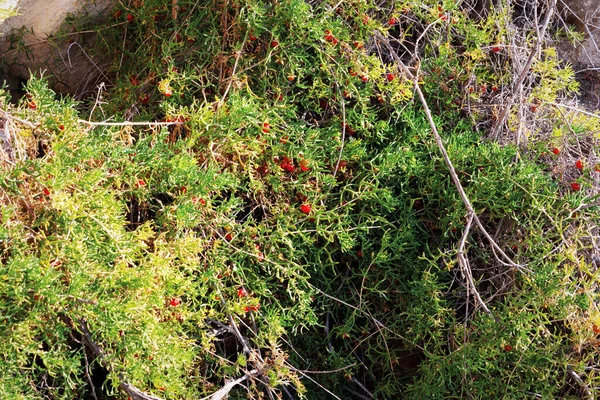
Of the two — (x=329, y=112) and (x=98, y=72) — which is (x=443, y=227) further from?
(x=98, y=72)

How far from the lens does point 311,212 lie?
8.25ft

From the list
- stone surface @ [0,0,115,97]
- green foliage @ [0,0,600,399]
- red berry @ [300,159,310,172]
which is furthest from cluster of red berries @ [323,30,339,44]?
stone surface @ [0,0,115,97]

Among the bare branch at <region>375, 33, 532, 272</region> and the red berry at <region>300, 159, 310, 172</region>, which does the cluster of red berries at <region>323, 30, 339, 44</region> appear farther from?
the red berry at <region>300, 159, 310, 172</region>

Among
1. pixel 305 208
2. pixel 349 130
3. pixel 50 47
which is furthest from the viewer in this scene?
pixel 50 47

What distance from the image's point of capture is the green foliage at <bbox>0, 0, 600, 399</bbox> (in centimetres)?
226

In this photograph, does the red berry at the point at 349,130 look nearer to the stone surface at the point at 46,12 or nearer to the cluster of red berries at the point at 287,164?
the cluster of red berries at the point at 287,164

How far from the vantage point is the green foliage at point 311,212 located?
2260 millimetres

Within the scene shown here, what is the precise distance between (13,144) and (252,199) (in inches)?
31.3

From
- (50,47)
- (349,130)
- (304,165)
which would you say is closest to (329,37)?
(349,130)

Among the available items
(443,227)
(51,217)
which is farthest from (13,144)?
(443,227)

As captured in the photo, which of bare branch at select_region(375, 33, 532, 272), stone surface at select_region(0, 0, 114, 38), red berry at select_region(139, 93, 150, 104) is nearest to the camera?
bare branch at select_region(375, 33, 532, 272)

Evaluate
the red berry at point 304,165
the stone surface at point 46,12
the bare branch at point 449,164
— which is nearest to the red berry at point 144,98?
the stone surface at point 46,12

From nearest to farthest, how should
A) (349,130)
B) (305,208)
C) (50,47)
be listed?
(305,208) → (349,130) → (50,47)

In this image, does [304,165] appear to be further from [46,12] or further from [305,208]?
[46,12]
